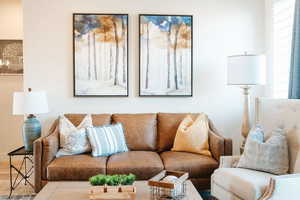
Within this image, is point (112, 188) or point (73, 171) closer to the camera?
point (112, 188)

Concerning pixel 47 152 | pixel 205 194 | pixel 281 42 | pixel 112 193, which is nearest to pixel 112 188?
pixel 112 193

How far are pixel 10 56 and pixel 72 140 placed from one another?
95.5 inches

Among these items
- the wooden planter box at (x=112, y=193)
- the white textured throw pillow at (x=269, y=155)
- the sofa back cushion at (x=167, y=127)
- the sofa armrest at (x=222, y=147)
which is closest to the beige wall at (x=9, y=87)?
the sofa back cushion at (x=167, y=127)

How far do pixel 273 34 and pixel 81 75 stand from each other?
8.15 ft

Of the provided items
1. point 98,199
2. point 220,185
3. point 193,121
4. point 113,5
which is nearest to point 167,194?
point 98,199

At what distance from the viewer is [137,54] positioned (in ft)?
13.2

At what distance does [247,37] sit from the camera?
4148mm

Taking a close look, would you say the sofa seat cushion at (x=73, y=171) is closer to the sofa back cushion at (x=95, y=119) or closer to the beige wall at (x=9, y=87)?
the sofa back cushion at (x=95, y=119)

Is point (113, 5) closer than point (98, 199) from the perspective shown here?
No

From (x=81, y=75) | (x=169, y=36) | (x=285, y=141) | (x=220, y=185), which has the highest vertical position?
(x=169, y=36)

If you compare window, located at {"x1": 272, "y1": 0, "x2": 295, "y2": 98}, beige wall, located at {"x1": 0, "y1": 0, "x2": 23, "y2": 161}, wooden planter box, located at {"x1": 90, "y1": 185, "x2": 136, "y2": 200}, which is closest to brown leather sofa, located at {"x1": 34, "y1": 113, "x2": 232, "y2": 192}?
wooden planter box, located at {"x1": 90, "y1": 185, "x2": 136, "y2": 200}

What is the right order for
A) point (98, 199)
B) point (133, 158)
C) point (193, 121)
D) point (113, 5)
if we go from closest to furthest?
1. point (98, 199)
2. point (133, 158)
3. point (193, 121)
4. point (113, 5)

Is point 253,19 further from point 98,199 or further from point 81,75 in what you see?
point 98,199

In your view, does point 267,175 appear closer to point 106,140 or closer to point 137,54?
point 106,140
